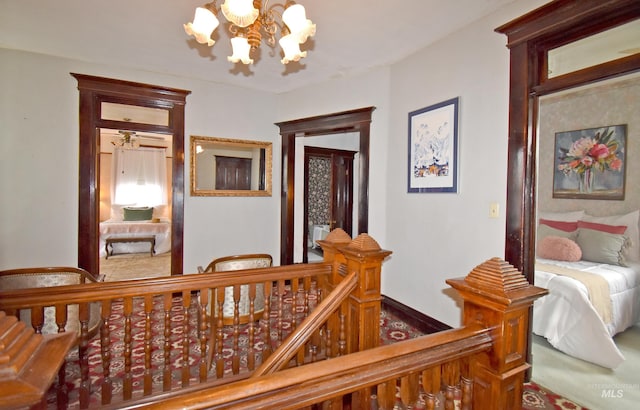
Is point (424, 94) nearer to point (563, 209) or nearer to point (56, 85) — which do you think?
point (563, 209)

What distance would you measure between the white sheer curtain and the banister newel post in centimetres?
809

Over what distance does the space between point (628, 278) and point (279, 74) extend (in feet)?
13.6

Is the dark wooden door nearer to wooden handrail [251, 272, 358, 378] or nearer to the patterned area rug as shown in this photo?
the patterned area rug

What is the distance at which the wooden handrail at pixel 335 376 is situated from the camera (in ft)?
2.22

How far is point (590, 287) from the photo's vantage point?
257cm

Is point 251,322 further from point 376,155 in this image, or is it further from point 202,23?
point 376,155

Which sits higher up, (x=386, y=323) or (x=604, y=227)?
→ (x=604, y=227)

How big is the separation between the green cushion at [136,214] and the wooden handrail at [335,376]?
725 centimetres

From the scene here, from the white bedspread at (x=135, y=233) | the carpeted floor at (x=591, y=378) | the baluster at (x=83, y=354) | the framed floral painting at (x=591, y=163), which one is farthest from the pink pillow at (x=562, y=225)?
the white bedspread at (x=135, y=233)

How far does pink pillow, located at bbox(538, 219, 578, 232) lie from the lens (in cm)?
368

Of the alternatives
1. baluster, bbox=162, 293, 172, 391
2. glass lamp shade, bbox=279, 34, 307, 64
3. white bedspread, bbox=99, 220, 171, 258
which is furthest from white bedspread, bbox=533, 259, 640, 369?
white bedspread, bbox=99, 220, 171, 258

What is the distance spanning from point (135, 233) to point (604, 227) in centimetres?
738

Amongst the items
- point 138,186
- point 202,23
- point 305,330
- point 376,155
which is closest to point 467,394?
point 305,330

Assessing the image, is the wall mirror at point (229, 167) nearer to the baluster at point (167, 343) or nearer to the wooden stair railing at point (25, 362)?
the baluster at point (167, 343)
